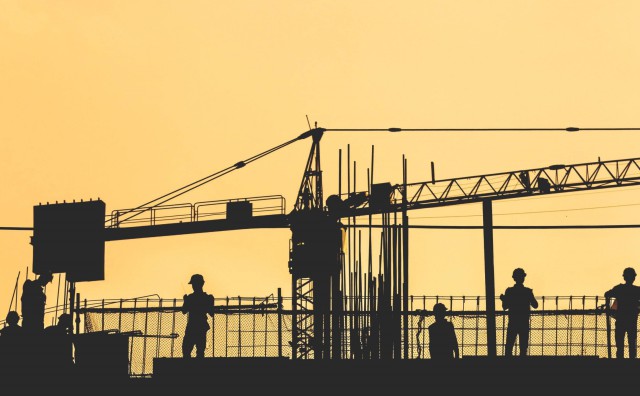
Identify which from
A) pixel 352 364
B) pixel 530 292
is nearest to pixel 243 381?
pixel 352 364

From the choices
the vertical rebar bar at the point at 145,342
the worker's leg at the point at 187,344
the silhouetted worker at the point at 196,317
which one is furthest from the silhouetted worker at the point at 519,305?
the vertical rebar bar at the point at 145,342

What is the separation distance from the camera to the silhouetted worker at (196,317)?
2211cm

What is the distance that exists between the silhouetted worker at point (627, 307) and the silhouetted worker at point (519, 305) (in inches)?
49.2

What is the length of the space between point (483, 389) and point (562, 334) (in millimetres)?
4794

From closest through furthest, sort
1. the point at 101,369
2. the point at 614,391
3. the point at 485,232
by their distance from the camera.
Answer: the point at 614,391, the point at 101,369, the point at 485,232

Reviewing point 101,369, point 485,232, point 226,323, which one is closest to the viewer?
point 101,369

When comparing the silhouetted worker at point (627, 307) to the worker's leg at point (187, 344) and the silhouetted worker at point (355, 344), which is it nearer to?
the silhouetted worker at point (355, 344)

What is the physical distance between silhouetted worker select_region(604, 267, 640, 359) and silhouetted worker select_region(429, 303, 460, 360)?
2570mm

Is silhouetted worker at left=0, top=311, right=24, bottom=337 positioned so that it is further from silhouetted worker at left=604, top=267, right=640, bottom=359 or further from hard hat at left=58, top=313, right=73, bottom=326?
silhouetted worker at left=604, top=267, right=640, bottom=359

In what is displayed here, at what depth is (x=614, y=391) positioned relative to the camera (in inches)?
776

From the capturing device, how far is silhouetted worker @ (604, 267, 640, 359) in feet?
72.6

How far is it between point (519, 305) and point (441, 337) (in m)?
1.37

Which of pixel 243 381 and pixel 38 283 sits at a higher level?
pixel 38 283

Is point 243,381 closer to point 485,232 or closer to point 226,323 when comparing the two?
point 226,323
